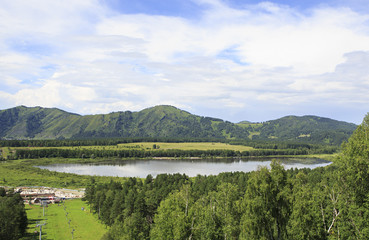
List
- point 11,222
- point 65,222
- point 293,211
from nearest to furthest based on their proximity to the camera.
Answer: point 293,211, point 11,222, point 65,222

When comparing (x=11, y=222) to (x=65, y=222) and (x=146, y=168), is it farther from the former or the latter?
(x=146, y=168)

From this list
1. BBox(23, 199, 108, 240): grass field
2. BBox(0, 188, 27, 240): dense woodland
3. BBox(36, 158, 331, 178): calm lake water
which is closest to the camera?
BBox(0, 188, 27, 240): dense woodland

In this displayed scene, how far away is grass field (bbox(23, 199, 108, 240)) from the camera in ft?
172

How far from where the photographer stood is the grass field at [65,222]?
52469 mm

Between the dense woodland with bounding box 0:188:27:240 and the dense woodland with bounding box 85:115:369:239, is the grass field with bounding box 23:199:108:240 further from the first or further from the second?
the dense woodland with bounding box 85:115:369:239

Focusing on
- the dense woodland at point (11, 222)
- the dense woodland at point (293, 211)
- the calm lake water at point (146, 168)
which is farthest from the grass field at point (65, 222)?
the calm lake water at point (146, 168)

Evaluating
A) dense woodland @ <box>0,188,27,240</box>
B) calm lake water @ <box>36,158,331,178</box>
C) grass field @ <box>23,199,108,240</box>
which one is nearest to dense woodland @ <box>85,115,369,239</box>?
dense woodland @ <box>0,188,27,240</box>

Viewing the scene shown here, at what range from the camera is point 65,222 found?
6084 centimetres

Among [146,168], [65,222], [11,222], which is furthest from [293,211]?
[146,168]

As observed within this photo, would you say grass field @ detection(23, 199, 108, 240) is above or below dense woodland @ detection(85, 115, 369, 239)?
below

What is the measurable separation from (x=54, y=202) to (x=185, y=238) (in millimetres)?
67904

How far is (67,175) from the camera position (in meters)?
120

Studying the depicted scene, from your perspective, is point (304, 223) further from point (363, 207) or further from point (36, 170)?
point (36, 170)

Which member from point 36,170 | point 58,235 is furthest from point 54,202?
point 36,170
